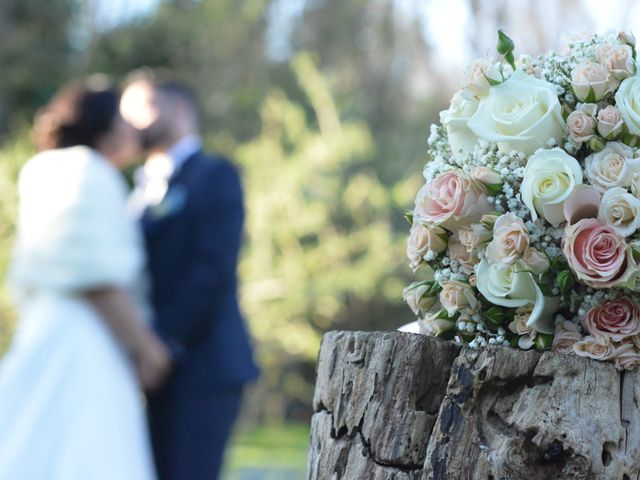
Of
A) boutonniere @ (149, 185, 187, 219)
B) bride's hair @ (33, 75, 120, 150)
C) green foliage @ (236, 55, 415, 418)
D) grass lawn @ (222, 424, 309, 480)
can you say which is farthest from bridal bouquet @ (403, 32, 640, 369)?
green foliage @ (236, 55, 415, 418)

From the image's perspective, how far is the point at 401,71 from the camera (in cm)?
1917

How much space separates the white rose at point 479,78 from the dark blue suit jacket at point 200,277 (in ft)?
10.3

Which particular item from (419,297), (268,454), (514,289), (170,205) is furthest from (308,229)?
(514,289)

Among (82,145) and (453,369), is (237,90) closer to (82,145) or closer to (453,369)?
(82,145)

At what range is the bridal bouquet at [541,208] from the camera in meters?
1.78

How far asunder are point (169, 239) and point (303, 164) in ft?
26.3

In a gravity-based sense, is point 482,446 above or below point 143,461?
above

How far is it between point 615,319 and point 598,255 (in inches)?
5.2

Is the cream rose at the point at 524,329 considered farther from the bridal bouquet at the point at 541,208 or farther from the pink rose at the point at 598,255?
the pink rose at the point at 598,255

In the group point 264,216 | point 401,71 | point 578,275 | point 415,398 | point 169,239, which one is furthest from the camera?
point 401,71

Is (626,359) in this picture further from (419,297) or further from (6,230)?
(6,230)

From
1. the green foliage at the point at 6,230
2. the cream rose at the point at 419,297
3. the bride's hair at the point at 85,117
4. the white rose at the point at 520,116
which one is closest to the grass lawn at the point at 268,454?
the green foliage at the point at 6,230

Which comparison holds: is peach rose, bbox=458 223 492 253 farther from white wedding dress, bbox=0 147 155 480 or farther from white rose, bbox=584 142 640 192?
white wedding dress, bbox=0 147 155 480

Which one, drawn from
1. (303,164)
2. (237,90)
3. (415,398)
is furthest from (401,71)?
(415,398)
